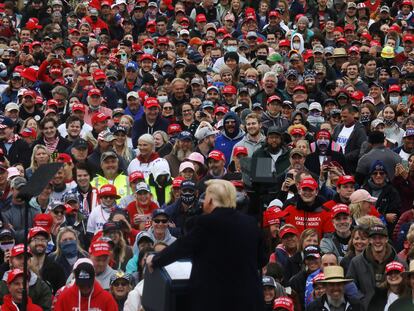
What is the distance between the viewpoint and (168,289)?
10.2 meters

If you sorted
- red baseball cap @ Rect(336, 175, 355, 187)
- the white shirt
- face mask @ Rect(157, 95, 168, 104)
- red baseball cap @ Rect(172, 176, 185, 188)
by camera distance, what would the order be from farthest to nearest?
1. face mask @ Rect(157, 95, 168, 104)
2. the white shirt
3. red baseball cap @ Rect(172, 176, 185, 188)
4. red baseball cap @ Rect(336, 175, 355, 187)

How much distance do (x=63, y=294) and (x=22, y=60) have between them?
36.7ft

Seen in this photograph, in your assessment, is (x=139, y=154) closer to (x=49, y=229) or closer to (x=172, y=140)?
(x=172, y=140)

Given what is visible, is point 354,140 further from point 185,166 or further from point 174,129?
point 185,166

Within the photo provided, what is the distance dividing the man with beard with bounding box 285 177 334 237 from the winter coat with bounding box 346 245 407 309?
1.57 m

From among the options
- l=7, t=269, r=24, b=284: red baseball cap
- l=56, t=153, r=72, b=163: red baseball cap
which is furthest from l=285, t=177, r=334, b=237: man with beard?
l=7, t=269, r=24, b=284: red baseball cap

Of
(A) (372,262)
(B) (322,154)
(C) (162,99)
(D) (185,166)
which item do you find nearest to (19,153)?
(C) (162,99)

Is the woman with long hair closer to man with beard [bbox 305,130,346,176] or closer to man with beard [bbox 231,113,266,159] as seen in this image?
man with beard [bbox 231,113,266,159]

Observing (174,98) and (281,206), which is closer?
(281,206)

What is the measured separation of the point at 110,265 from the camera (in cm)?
1549

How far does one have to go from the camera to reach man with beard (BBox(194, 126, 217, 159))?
19141 millimetres

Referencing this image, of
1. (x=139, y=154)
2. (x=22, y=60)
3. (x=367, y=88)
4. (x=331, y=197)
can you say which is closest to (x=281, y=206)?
(x=331, y=197)

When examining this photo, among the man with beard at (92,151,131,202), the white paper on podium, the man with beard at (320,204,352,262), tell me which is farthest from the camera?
the man with beard at (92,151,131,202)

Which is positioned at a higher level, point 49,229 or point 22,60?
point 22,60
